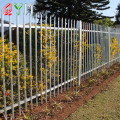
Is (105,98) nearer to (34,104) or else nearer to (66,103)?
(66,103)

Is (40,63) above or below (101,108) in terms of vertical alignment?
above

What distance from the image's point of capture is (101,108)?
13.4 feet

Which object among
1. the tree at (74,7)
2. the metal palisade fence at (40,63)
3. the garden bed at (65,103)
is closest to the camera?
the metal palisade fence at (40,63)

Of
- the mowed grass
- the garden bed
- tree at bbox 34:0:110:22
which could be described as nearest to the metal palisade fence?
the garden bed

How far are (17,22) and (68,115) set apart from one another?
6.44 ft

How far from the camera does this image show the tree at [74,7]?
886 inches

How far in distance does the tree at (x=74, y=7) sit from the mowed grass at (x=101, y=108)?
717 inches

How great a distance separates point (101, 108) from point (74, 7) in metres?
20.1

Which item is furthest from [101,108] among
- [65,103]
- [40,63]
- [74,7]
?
[74,7]

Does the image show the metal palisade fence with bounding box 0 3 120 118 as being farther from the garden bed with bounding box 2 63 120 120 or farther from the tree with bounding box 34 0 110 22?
the tree with bounding box 34 0 110 22

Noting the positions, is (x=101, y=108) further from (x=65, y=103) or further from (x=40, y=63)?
(x=40, y=63)

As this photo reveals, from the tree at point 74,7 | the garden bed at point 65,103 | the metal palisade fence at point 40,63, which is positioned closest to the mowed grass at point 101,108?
the garden bed at point 65,103

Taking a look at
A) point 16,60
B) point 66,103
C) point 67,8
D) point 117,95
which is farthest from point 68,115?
point 67,8

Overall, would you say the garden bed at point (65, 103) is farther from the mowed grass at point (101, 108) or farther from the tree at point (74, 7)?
the tree at point (74, 7)
